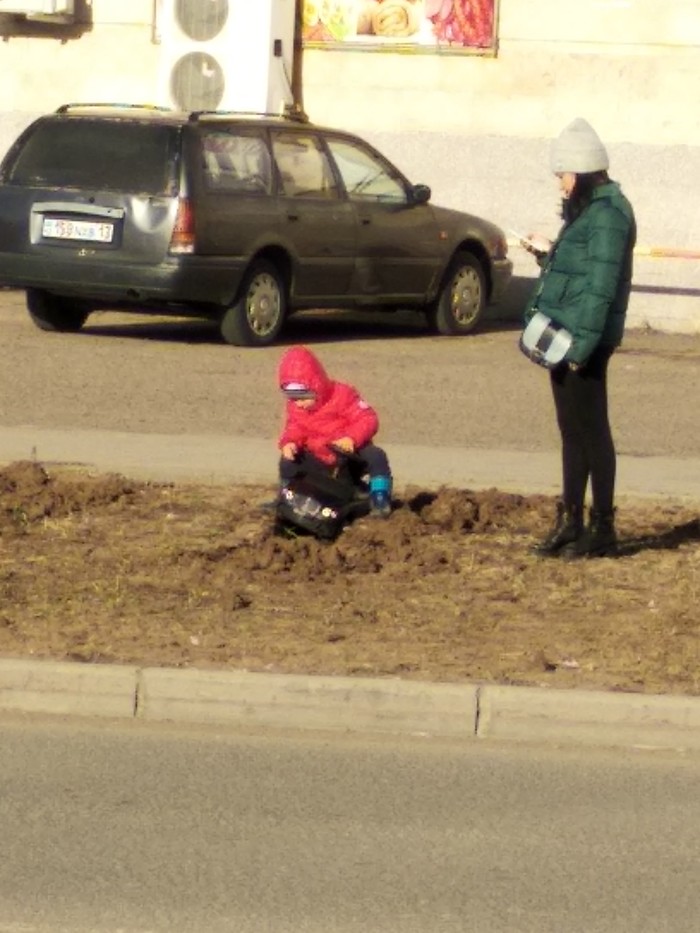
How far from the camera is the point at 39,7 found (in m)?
20.4

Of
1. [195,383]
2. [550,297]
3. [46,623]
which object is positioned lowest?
[195,383]

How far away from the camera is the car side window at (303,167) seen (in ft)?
56.4

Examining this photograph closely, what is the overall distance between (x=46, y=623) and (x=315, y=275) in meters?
9.43

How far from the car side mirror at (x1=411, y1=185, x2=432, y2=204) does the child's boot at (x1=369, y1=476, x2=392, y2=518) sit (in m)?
8.41

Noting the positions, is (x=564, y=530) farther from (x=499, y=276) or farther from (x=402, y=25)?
(x=402, y=25)

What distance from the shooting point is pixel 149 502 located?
1055cm

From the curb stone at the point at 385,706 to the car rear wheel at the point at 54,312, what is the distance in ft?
33.5

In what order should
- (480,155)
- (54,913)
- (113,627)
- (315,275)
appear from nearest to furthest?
(54,913)
(113,627)
(315,275)
(480,155)

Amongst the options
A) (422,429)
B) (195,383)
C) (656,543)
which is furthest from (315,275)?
(656,543)

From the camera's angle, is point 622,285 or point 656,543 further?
point 656,543

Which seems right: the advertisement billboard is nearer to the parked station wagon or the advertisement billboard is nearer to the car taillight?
the parked station wagon

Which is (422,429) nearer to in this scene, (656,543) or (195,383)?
(195,383)

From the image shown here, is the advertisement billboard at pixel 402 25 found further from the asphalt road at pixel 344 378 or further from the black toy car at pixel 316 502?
the black toy car at pixel 316 502

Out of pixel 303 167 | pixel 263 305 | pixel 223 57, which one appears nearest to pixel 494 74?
pixel 223 57
